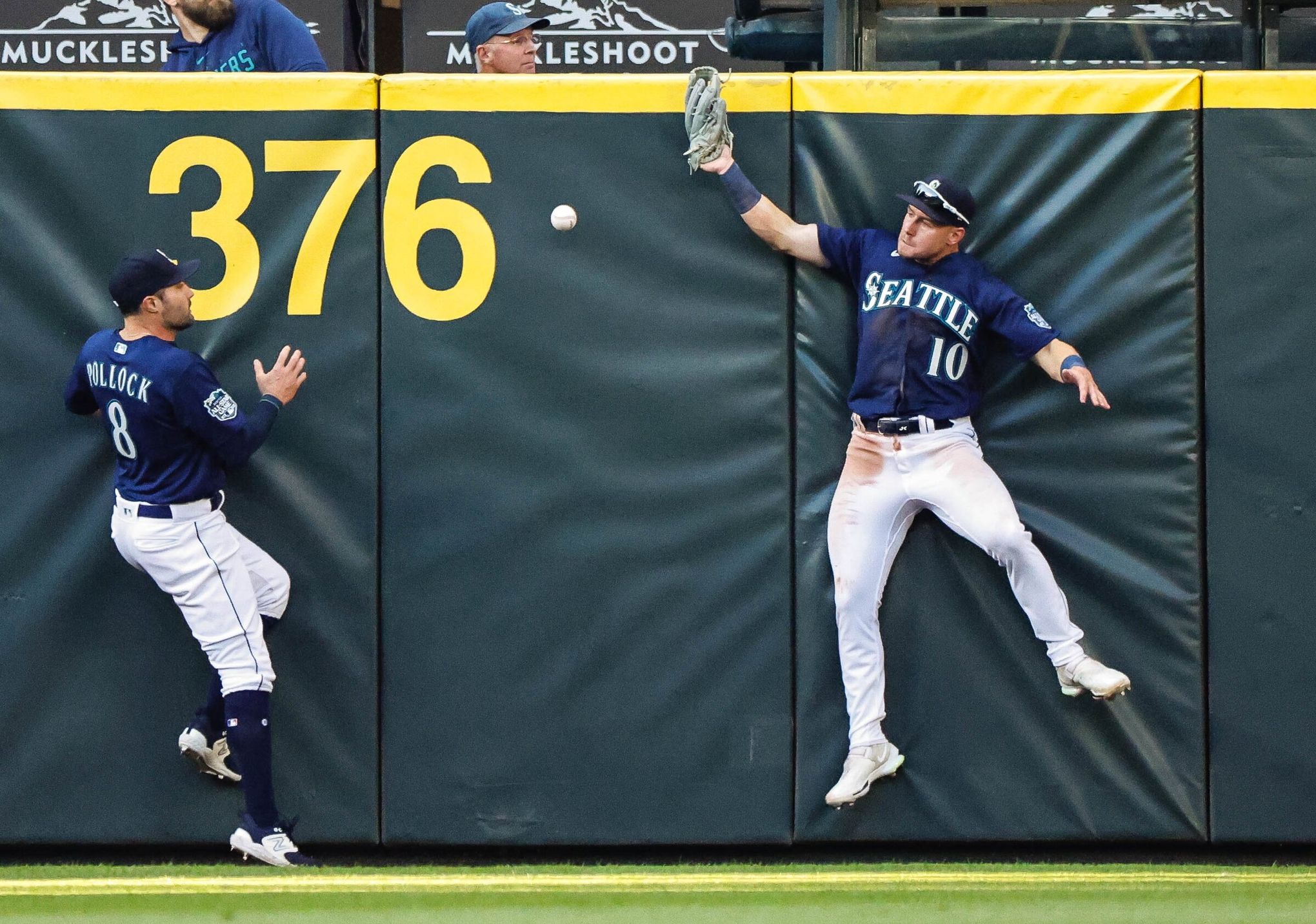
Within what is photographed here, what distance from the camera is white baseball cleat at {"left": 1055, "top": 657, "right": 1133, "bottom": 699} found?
5.32m

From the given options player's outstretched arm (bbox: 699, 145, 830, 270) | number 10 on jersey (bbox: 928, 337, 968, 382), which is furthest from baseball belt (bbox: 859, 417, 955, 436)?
player's outstretched arm (bbox: 699, 145, 830, 270)

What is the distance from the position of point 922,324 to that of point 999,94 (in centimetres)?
85

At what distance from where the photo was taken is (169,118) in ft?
18.0

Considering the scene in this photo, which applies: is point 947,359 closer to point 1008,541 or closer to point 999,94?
point 1008,541

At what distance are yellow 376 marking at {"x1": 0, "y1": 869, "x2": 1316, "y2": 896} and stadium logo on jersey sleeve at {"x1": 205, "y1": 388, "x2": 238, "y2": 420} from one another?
4.93ft

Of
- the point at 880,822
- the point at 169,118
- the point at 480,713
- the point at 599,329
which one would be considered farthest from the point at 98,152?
the point at 880,822

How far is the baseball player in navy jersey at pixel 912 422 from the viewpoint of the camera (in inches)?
209

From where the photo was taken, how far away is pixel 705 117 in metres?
5.35

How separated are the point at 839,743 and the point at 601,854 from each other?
915mm

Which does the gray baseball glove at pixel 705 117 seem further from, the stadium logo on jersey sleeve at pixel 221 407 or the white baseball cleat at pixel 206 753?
the white baseball cleat at pixel 206 753

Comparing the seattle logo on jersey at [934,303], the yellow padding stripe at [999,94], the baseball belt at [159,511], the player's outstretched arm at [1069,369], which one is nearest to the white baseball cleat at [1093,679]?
the player's outstretched arm at [1069,369]

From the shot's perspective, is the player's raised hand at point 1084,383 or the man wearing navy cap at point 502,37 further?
the man wearing navy cap at point 502,37

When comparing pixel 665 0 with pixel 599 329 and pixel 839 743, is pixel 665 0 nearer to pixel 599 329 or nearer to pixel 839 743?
pixel 599 329

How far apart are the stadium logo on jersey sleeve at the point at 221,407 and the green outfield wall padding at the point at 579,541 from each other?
1.89ft
